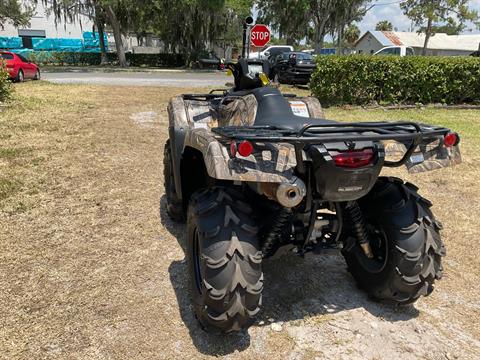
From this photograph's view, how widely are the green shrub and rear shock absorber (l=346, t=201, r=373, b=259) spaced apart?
11481 mm

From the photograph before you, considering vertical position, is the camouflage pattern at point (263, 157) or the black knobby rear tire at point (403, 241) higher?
the camouflage pattern at point (263, 157)

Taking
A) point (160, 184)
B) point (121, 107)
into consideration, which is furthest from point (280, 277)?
point (121, 107)

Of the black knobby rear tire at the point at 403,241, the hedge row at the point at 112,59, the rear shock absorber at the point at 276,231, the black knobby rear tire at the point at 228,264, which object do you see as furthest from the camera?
the hedge row at the point at 112,59

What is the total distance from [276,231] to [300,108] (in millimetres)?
1482

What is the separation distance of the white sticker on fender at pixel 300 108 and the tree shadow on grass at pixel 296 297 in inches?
50.1

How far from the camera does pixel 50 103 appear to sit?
12.3m

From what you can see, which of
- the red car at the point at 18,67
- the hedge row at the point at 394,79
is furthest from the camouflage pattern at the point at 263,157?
the red car at the point at 18,67

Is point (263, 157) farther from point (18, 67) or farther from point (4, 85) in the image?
point (18, 67)

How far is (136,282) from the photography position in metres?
3.39

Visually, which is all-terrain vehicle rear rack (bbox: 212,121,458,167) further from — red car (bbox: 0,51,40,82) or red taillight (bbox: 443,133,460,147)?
red car (bbox: 0,51,40,82)

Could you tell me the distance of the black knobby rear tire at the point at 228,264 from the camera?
8.05 feet

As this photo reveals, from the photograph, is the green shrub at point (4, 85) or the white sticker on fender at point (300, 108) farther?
the green shrub at point (4, 85)

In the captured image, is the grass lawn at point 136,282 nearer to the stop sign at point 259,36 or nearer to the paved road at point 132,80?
the stop sign at point 259,36

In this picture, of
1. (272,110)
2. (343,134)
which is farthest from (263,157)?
(272,110)
